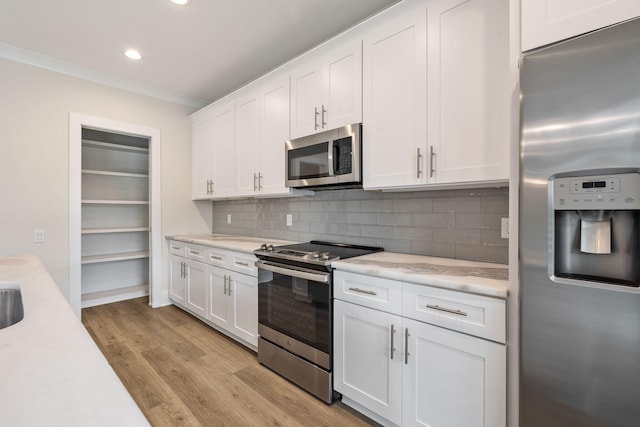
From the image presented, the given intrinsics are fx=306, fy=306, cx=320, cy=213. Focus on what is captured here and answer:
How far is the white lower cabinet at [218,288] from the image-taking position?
255 centimetres

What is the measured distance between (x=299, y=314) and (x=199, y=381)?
88cm

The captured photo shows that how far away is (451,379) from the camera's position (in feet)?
4.66

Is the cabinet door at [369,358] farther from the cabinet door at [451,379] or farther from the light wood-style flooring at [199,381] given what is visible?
the light wood-style flooring at [199,381]

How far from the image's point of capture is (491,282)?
135 centimetres

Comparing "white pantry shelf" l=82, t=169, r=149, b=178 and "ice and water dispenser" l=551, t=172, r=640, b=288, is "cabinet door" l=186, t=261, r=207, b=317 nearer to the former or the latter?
"white pantry shelf" l=82, t=169, r=149, b=178

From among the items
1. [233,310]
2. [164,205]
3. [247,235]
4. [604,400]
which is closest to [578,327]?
[604,400]

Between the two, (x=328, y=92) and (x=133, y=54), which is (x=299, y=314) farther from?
(x=133, y=54)

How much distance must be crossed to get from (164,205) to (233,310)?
1851mm

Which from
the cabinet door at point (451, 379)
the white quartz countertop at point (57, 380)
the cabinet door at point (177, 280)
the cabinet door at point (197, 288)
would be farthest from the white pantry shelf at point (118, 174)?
the cabinet door at point (451, 379)

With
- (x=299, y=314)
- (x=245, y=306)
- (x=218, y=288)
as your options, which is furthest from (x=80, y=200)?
(x=299, y=314)

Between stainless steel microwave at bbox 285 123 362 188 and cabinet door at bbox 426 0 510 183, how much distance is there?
50 cm

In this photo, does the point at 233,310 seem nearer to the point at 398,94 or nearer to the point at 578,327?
the point at 398,94

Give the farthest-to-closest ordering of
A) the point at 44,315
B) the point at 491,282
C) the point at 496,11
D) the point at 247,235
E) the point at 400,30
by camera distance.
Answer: the point at 247,235 < the point at 400,30 < the point at 496,11 < the point at 491,282 < the point at 44,315

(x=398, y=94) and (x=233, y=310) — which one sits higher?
(x=398, y=94)
